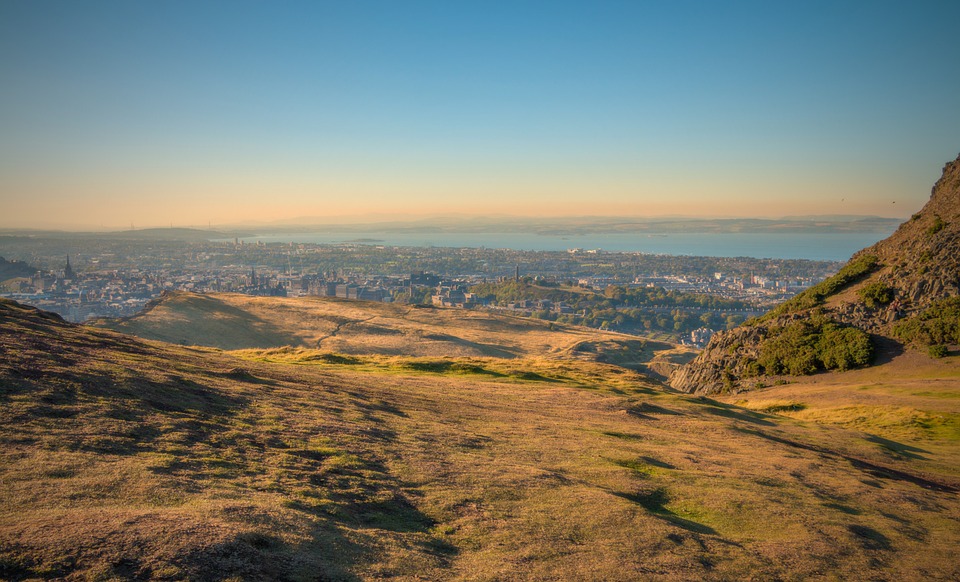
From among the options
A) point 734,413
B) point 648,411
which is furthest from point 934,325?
point 648,411

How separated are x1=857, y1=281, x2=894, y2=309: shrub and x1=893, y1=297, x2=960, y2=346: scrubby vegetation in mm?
2741

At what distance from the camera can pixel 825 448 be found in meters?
22.5

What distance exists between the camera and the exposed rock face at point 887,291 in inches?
1654

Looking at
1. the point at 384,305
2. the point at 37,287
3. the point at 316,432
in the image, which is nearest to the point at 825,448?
the point at 316,432

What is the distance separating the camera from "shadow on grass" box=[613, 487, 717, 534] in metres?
11.9

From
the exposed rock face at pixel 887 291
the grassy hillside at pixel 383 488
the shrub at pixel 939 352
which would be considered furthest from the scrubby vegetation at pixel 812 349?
the grassy hillside at pixel 383 488

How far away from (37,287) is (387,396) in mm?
99028

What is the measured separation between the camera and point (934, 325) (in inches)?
1532

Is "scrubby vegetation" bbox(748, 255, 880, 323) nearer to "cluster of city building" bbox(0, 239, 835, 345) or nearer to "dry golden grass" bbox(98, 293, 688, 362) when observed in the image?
"dry golden grass" bbox(98, 293, 688, 362)

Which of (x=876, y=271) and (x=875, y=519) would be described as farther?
(x=876, y=271)

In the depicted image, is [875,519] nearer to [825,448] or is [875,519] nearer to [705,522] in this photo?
[705,522]

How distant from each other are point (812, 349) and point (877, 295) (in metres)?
6.99

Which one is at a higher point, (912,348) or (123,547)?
(123,547)

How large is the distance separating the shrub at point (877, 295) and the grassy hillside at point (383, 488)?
2580 cm
